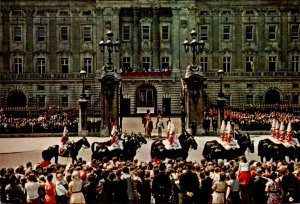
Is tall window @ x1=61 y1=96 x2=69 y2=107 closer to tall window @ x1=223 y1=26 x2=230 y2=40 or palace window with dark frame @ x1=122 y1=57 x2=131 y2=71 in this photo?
palace window with dark frame @ x1=122 y1=57 x2=131 y2=71

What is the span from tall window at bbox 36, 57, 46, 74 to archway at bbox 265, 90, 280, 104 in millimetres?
28669

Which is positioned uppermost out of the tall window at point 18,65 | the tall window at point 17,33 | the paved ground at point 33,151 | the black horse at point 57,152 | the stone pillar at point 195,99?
the tall window at point 17,33

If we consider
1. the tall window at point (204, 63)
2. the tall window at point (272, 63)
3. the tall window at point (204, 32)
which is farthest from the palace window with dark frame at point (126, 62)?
the tall window at point (272, 63)

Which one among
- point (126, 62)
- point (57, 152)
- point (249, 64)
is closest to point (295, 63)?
point (249, 64)

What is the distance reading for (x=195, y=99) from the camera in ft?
116

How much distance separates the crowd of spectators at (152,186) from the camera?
46.8 ft

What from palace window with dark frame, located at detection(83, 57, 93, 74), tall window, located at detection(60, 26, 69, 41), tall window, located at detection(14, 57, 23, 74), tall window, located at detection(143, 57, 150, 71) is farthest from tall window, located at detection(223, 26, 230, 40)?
tall window, located at detection(14, 57, 23, 74)

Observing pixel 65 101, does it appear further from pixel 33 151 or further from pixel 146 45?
pixel 33 151

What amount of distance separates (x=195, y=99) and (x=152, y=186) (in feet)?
67.1

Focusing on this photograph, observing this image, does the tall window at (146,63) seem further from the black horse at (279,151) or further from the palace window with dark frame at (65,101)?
the black horse at (279,151)

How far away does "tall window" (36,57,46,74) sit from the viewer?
62.7m

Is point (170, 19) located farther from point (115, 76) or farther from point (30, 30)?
point (115, 76)

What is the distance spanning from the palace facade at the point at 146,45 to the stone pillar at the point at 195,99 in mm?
26238

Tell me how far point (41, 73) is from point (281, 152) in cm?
4481
